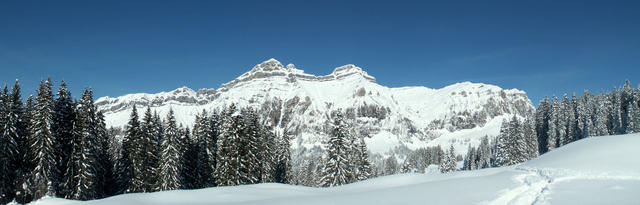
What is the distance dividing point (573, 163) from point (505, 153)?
137ft

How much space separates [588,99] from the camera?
100 meters

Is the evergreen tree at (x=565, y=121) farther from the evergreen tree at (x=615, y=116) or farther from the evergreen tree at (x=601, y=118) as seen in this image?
the evergreen tree at (x=615, y=116)

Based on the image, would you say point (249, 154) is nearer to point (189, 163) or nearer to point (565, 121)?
point (189, 163)

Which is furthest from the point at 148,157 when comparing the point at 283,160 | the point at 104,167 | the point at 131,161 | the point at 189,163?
the point at 283,160

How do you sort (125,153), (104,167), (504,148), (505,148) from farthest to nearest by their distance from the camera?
(504,148) → (505,148) → (104,167) → (125,153)

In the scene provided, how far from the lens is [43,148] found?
3688cm

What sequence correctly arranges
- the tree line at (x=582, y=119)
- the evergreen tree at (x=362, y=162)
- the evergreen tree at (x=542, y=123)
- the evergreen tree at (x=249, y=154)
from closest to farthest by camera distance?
1. the evergreen tree at (x=249, y=154)
2. the evergreen tree at (x=362, y=162)
3. the tree line at (x=582, y=119)
4. the evergreen tree at (x=542, y=123)

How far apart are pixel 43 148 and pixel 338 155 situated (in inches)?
1145

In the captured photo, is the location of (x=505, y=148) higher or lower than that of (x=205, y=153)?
lower

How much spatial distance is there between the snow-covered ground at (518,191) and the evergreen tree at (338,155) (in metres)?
15.9

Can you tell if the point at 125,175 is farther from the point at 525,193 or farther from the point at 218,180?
the point at 525,193

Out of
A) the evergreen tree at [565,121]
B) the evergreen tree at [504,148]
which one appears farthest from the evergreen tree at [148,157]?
the evergreen tree at [565,121]

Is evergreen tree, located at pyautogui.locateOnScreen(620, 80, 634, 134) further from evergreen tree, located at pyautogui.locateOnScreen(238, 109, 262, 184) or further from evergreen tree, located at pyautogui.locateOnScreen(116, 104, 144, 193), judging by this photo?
evergreen tree, located at pyautogui.locateOnScreen(116, 104, 144, 193)

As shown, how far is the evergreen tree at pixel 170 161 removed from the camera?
44562 mm
